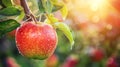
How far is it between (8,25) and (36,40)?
99 mm

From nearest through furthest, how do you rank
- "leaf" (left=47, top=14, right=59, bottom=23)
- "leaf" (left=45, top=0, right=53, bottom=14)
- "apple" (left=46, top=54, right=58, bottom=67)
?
"leaf" (left=45, top=0, right=53, bottom=14) → "leaf" (left=47, top=14, right=59, bottom=23) → "apple" (left=46, top=54, right=58, bottom=67)

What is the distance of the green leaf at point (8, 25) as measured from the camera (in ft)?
4.18

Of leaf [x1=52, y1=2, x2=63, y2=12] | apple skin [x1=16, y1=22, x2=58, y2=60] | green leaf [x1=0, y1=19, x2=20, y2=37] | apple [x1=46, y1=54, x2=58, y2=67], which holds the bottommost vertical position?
apple [x1=46, y1=54, x2=58, y2=67]

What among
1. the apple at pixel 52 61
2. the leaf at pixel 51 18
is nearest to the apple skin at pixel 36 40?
the leaf at pixel 51 18

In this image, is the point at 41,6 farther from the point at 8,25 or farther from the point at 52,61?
the point at 52,61

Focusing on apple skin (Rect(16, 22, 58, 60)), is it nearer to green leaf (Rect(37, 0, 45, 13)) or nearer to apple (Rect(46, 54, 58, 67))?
green leaf (Rect(37, 0, 45, 13))

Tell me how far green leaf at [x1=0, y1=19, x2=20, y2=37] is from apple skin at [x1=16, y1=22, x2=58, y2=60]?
0.04 meters

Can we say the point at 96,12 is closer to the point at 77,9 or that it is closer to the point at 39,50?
the point at 77,9

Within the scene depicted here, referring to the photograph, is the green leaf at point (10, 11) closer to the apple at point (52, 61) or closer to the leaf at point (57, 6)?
the leaf at point (57, 6)

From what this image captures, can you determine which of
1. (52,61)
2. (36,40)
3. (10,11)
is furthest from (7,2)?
(52,61)

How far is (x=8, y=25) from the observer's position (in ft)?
4.22

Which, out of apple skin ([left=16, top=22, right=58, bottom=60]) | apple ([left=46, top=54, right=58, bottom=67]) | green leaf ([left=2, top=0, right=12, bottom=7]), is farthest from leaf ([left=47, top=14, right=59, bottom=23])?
apple ([left=46, top=54, right=58, bottom=67])

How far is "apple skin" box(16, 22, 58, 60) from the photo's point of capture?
4.30ft

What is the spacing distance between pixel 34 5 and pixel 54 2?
16 cm
